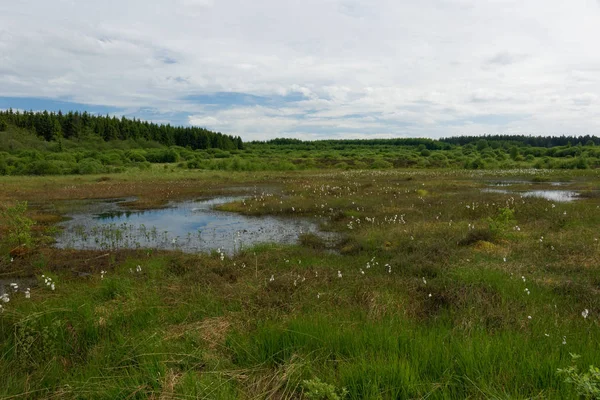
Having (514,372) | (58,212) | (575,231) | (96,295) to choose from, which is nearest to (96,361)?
(96,295)

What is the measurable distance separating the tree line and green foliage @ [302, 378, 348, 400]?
329ft

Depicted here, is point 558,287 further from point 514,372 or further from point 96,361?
point 96,361

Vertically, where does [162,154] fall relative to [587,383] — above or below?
above

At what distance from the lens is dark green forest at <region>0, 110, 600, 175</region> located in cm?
5866

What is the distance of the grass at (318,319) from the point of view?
3832mm

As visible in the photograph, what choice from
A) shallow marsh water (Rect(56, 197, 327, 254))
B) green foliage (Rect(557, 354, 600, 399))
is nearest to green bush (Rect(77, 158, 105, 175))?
shallow marsh water (Rect(56, 197, 327, 254))

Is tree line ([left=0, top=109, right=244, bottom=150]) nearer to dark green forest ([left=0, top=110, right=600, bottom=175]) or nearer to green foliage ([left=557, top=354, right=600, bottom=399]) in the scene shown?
dark green forest ([left=0, top=110, right=600, bottom=175])

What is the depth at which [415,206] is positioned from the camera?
19.6 meters

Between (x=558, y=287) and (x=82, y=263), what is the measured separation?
11.9 meters

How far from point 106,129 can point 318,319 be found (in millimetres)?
113151

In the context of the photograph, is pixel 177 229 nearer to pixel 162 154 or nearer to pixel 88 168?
pixel 88 168

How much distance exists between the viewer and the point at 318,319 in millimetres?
5332

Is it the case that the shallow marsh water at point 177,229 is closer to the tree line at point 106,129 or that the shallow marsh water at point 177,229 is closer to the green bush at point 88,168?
the green bush at point 88,168

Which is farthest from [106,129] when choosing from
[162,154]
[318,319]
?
[318,319]
